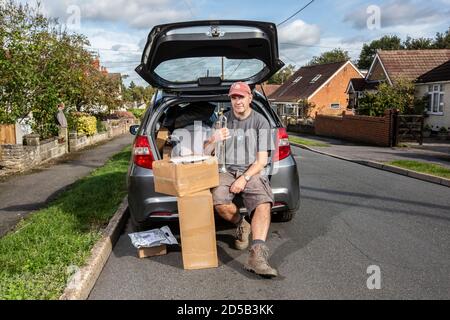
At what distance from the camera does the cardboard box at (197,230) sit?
403 cm

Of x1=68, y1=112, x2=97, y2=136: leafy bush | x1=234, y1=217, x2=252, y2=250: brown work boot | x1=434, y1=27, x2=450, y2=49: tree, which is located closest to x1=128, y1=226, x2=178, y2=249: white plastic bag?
x1=234, y1=217, x2=252, y2=250: brown work boot

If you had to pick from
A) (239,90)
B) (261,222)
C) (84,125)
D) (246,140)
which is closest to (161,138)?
(246,140)

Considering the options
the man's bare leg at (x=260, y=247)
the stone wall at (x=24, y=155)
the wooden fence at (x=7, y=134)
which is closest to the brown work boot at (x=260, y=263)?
the man's bare leg at (x=260, y=247)

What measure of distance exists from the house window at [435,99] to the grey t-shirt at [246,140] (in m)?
21.9

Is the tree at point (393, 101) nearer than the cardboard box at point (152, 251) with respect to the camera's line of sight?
No

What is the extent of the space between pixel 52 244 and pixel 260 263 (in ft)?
6.85

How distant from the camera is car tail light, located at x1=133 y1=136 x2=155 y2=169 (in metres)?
4.53

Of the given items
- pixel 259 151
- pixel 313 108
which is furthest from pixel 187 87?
pixel 313 108

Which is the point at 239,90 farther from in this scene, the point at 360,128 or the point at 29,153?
the point at 360,128

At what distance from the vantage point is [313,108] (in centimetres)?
4538

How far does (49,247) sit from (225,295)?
6.27 feet

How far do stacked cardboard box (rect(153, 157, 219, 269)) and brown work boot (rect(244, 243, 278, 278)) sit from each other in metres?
0.39

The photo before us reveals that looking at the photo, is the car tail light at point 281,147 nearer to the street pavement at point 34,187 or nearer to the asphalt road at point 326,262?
the asphalt road at point 326,262
